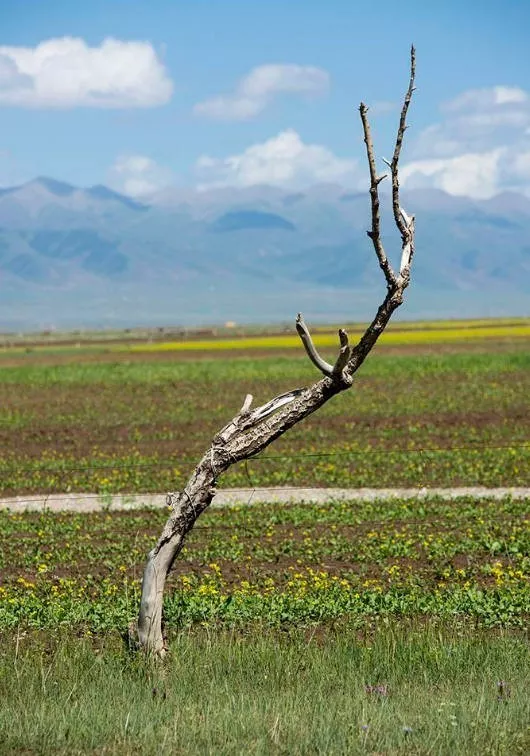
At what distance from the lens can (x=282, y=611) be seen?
1129 centimetres

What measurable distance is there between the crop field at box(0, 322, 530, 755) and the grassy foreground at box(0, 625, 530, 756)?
0.02 m

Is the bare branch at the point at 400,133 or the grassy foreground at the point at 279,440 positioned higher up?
the bare branch at the point at 400,133

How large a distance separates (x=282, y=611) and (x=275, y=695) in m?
2.78

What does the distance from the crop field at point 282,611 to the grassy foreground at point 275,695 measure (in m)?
0.02

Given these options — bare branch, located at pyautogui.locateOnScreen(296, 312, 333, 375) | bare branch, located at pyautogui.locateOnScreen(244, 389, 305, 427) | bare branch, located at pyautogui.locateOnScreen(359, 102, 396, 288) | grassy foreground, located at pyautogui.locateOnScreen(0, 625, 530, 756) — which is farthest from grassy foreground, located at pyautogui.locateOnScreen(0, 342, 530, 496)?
bare branch, located at pyautogui.locateOnScreen(359, 102, 396, 288)

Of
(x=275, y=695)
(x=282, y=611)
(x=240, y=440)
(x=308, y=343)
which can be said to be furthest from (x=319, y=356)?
(x=282, y=611)

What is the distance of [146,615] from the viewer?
9.59 m

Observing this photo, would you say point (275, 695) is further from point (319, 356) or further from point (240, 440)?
point (319, 356)

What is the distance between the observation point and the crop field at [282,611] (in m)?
7.56

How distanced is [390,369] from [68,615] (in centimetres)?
4446

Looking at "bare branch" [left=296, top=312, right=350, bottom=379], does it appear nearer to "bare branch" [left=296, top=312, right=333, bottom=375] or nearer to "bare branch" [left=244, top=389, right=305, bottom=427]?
"bare branch" [left=296, top=312, right=333, bottom=375]

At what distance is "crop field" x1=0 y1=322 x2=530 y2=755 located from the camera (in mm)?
7559

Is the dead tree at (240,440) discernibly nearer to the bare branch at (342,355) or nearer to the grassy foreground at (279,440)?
the bare branch at (342,355)

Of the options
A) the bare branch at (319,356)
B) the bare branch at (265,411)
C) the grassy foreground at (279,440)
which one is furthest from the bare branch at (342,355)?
the grassy foreground at (279,440)
